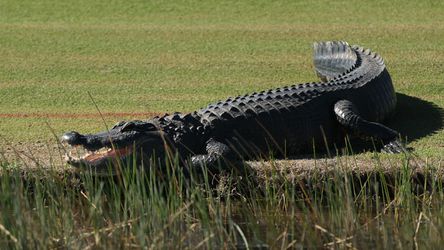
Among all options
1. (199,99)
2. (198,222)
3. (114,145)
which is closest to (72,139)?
(114,145)

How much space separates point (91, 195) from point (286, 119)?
107 inches

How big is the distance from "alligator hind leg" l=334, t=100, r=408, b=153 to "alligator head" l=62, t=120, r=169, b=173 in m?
1.54

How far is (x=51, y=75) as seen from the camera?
11.6 metres

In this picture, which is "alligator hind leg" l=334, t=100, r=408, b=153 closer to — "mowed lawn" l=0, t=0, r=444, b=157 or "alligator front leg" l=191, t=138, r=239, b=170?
"mowed lawn" l=0, t=0, r=444, b=157

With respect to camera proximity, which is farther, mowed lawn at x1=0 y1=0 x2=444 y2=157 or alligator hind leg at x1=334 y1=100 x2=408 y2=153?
mowed lawn at x1=0 y1=0 x2=444 y2=157

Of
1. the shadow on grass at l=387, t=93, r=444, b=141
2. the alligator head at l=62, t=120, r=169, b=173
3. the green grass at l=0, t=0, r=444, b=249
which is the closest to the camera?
the green grass at l=0, t=0, r=444, b=249

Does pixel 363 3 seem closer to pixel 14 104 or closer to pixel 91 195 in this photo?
pixel 14 104

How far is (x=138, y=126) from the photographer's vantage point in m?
8.27

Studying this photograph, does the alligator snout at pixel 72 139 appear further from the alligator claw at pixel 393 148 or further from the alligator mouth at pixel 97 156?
the alligator claw at pixel 393 148

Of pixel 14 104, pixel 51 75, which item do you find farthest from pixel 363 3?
pixel 14 104

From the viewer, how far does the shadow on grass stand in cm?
927

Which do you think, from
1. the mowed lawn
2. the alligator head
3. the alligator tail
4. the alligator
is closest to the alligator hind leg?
the alligator

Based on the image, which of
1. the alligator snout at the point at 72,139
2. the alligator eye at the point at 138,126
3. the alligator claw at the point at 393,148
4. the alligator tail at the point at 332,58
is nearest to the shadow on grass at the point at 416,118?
the alligator claw at the point at 393,148

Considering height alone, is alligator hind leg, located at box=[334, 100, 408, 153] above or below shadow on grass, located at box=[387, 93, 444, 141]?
above
